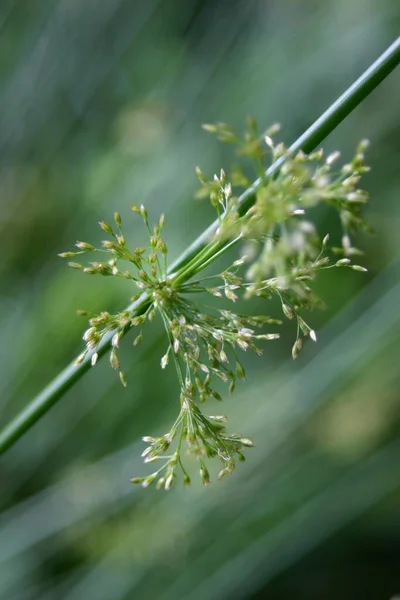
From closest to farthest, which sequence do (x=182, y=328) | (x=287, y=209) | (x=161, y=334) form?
(x=287, y=209) → (x=182, y=328) → (x=161, y=334)

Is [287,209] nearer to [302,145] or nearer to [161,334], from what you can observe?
[302,145]

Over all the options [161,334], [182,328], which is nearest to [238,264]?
[182,328]

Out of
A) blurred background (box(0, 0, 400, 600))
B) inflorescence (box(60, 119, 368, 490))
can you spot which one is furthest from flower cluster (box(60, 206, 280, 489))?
blurred background (box(0, 0, 400, 600))

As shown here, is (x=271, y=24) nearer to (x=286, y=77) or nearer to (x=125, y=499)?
(x=286, y=77)

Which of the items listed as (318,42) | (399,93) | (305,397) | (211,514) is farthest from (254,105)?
(211,514)

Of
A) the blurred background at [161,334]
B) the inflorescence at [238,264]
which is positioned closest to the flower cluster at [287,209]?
→ the inflorescence at [238,264]

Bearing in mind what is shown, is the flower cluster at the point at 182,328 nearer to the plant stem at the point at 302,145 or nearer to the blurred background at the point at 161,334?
the plant stem at the point at 302,145

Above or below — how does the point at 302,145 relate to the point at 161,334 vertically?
below

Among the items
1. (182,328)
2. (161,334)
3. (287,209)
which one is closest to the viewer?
(287,209)

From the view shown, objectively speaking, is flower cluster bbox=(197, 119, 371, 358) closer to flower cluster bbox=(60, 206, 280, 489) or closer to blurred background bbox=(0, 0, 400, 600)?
flower cluster bbox=(60, 206, 280, 489)
